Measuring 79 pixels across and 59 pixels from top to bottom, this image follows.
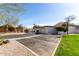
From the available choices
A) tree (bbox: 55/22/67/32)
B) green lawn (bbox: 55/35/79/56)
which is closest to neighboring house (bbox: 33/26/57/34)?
tree (bbox: 55/22/67/32)

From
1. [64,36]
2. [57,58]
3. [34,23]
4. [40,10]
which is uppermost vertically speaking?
[40,10]

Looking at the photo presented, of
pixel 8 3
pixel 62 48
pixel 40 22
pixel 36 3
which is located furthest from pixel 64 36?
pixel 8 3

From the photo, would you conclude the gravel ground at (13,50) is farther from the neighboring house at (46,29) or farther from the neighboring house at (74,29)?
the neighboring house at (74,29)

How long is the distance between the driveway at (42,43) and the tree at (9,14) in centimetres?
34

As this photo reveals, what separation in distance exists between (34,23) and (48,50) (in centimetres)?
45

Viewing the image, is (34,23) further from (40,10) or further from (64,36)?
(64,36)

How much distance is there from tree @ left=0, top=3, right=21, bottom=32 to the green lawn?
2.50 feet

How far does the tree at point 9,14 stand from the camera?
3.04 metres

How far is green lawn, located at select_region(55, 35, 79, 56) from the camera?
2939 millimetres

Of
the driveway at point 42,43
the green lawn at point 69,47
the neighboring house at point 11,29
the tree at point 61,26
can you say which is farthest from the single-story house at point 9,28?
the green lawn at point 69,47

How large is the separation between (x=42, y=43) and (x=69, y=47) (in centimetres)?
40

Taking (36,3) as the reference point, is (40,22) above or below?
below

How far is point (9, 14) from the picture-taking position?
3.08 meters

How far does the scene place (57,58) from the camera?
2.94 m
